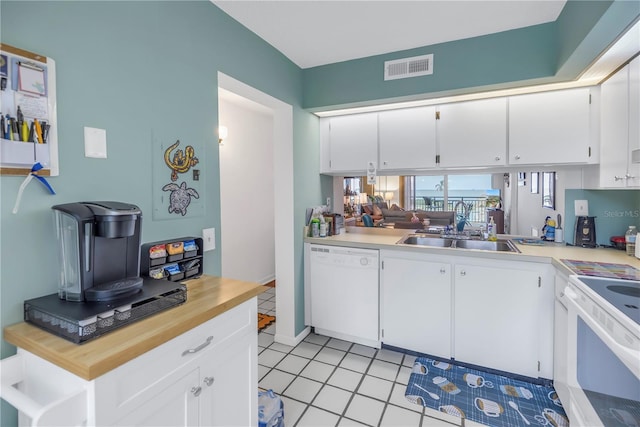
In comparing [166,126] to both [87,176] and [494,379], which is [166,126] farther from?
[494,379]

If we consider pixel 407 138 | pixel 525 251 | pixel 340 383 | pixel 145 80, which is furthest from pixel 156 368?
pixel 407 138

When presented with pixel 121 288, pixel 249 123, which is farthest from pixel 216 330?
pixel 249 123

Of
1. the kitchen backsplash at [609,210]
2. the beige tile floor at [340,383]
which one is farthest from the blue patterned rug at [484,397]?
the kitchen backsplash at [609,210]

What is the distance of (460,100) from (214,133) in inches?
77.4

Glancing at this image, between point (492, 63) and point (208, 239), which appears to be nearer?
point (208, 239)

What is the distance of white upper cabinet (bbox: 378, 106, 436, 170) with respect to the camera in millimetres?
2619

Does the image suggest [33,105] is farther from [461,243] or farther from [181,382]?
[461,243]

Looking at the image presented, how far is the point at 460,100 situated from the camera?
2.48 metres

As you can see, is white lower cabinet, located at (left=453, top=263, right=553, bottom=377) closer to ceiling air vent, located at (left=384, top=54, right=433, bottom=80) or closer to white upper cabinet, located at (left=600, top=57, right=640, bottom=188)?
white upper cabinet, located at (left=600, top=57, right=640, bottom=188)

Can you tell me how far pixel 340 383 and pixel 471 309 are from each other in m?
1.11

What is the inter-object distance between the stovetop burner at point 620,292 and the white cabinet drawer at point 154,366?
1532 mm

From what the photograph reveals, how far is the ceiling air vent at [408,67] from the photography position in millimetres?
2334

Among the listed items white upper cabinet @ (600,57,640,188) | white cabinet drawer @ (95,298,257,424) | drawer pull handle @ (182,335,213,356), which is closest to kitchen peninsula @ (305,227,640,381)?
white upper cabinet @ (600,57,640,188)

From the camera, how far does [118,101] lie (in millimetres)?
1308
